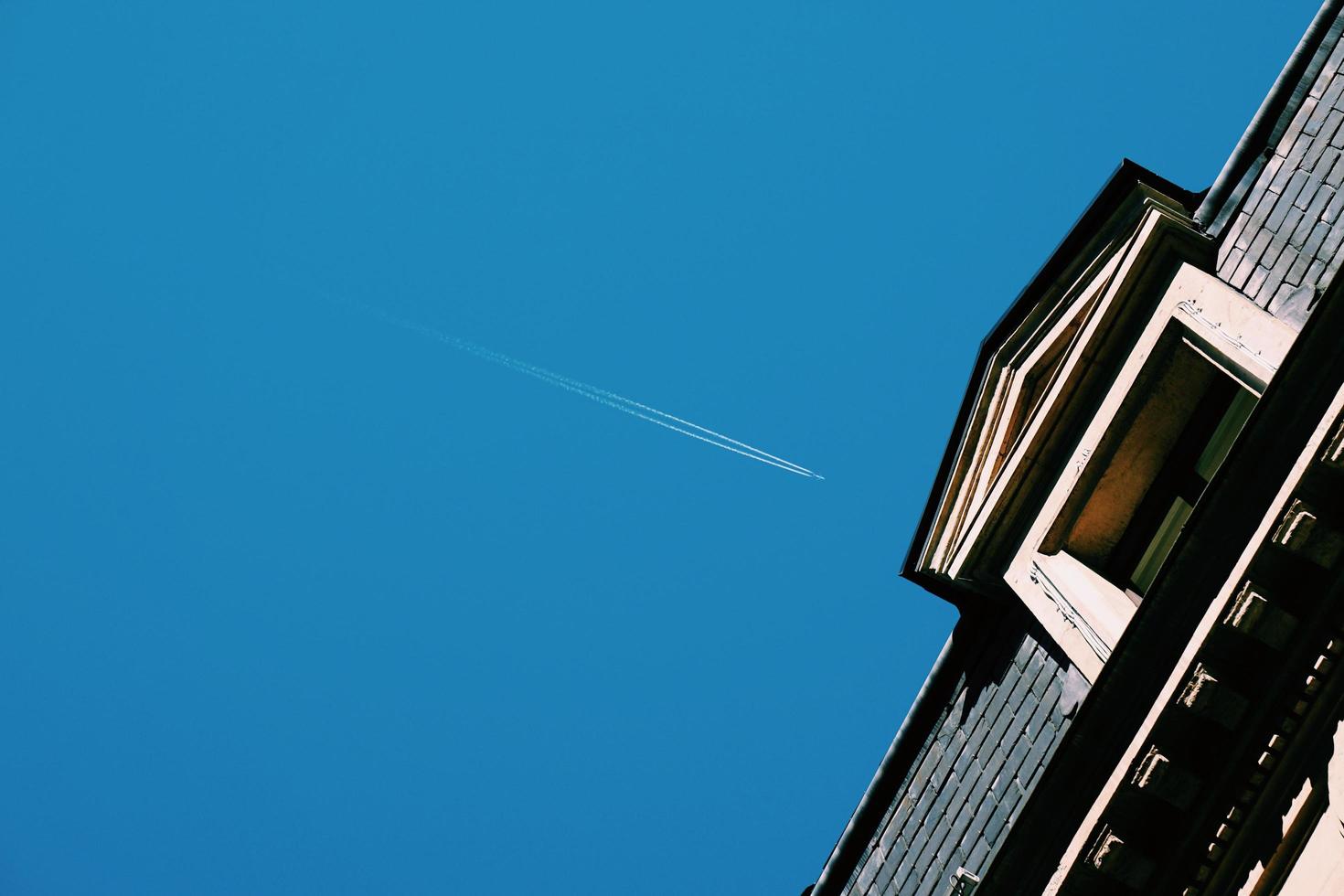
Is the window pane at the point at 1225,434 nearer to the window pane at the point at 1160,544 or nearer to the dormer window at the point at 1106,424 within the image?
the dormer window at the point at 1106,424

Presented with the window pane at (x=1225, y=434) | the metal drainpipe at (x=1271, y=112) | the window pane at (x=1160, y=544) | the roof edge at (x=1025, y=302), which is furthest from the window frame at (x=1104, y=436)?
the roof edge at (x=1025, y=302)

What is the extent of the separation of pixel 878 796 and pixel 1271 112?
7329mm

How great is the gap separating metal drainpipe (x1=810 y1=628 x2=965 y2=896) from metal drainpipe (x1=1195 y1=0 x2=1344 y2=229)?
15.3 feet

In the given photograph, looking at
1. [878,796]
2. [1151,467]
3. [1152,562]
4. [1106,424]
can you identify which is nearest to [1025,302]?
[1106,424]

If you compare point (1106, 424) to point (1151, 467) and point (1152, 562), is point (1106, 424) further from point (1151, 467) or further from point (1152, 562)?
point (1152, 562)

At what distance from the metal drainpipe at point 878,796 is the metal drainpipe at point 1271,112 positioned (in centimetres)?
466

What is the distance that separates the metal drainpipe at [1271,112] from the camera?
30.5ft

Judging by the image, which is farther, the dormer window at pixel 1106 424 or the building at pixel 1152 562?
the dormer window at pixel 1106 424

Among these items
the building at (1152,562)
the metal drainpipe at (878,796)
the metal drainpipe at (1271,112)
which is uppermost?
the metal drainpipe at (1271,112)

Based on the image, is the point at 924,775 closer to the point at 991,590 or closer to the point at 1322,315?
the point at 991,590

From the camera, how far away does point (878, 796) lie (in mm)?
11281

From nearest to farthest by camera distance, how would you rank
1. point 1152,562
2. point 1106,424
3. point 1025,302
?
point 1152,562, point 1106,424, point 1025,302

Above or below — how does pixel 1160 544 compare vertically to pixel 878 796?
above

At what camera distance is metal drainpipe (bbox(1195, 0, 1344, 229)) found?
30.5 ft
